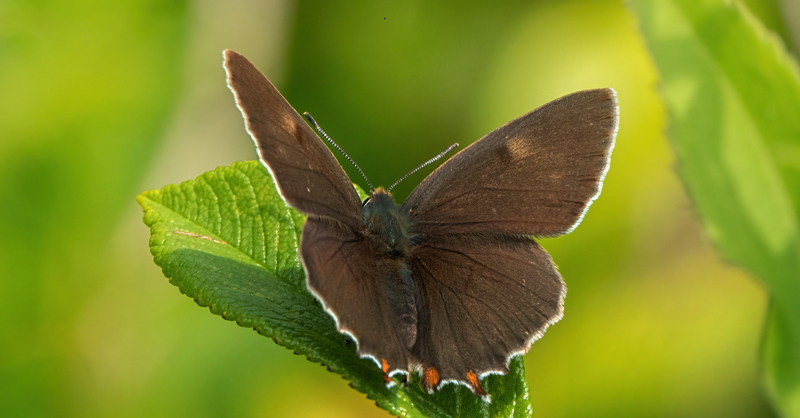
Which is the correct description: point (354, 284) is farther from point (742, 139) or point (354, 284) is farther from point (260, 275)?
point (742, 139)

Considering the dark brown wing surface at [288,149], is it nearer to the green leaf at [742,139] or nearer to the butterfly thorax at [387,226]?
the butterfly thorax at [387,226]

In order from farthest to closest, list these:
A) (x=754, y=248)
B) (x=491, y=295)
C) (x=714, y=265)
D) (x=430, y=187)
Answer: (x=714, y=265), (x=430, y=187), (x=491, y=295), (x=754, y=248)

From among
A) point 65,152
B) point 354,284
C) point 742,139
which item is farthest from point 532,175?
point 65,152

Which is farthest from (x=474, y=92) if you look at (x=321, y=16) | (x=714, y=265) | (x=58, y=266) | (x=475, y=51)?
(x=58, y=266)

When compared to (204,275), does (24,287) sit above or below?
above

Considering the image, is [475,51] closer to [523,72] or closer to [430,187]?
[523,72]

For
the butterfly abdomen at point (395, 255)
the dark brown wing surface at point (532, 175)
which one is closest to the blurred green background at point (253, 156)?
the dark brown wing surface at point (532, 175)

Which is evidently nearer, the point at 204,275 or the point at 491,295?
the point at 204,275
